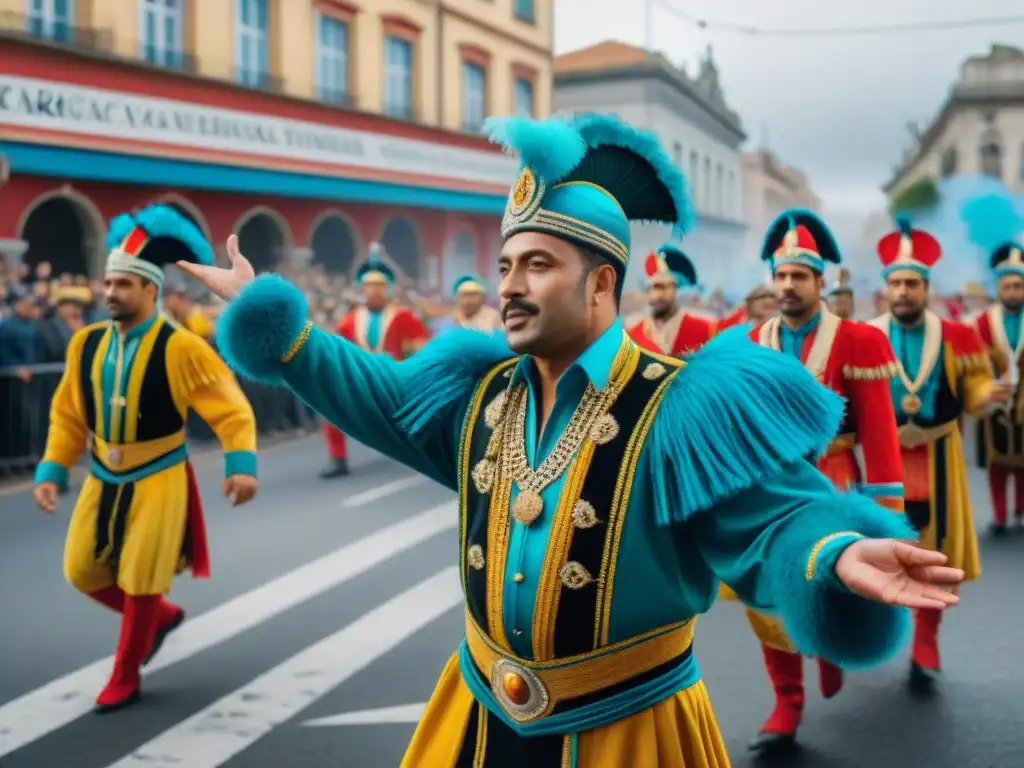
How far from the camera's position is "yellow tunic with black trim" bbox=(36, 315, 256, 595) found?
5.29 metres

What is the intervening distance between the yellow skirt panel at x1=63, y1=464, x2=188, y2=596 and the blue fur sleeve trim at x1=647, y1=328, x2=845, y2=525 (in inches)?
133

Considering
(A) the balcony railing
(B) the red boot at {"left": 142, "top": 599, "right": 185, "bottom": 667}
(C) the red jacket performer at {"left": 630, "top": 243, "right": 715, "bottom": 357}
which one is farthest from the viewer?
(A) the balcony railing

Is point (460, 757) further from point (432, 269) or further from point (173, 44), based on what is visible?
point (432, 269)

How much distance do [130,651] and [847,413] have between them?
3.19 meters

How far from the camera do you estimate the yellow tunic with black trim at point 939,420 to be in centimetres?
586

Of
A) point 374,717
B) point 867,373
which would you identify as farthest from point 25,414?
point 867,373

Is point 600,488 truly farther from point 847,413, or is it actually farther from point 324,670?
point 324,670

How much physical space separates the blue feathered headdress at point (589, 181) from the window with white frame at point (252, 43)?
19.3 m

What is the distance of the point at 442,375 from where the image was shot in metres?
2.85

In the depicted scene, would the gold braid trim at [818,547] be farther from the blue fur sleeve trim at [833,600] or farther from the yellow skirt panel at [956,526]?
the yellow skirt panel at [956,526]

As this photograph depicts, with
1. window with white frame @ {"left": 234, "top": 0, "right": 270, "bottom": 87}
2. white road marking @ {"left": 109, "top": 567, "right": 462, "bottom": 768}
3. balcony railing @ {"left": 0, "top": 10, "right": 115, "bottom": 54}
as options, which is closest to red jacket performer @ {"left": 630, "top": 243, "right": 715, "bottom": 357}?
white road marking @ {"left": 109, "top": 567, "right": 462, "bottom": 768}

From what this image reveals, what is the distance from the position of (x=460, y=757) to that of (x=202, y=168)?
Result: 18124 millimetres

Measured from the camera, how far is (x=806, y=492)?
2.39m

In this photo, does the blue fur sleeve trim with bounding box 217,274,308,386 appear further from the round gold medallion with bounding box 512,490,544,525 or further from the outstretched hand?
the round gold medallion with bounding box 512,490,544,525
